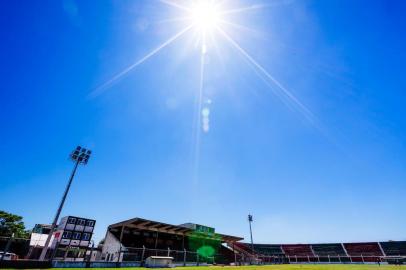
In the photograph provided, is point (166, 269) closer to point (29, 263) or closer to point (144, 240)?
point (29, 263)

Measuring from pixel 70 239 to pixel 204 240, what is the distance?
32.7 metres

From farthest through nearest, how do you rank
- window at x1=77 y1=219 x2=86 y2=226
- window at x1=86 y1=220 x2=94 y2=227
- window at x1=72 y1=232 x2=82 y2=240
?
window at x1=86 y1=220 x2=94 y2=227
window at x1=77 y1=219 x2=86 y2=226
window at x1=72 y1=232 x2=82 y2=240

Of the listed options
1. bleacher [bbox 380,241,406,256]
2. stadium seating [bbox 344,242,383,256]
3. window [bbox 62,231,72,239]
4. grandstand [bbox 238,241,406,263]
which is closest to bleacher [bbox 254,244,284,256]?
grandstand [bbox 238,241,406,263]

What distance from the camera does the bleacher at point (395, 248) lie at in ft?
162

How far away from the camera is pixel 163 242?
37938 millimetres

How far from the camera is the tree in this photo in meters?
44.2

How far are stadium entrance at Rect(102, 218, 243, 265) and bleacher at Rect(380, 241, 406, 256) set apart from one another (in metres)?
37.0

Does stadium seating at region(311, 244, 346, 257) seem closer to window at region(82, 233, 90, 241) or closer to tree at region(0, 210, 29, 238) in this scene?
window at region(82, 233, 90, 241)

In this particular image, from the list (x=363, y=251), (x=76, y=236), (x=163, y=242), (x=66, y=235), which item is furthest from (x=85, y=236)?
(x=363, y=251)

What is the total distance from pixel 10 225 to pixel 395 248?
8612 centimetres

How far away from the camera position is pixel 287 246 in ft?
216

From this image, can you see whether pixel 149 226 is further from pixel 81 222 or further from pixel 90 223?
Answer: pixel 90 223

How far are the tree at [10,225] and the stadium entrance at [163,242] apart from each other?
29.8 meters

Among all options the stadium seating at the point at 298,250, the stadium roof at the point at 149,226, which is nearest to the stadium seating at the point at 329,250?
the stadium seating at the point at 298,250
